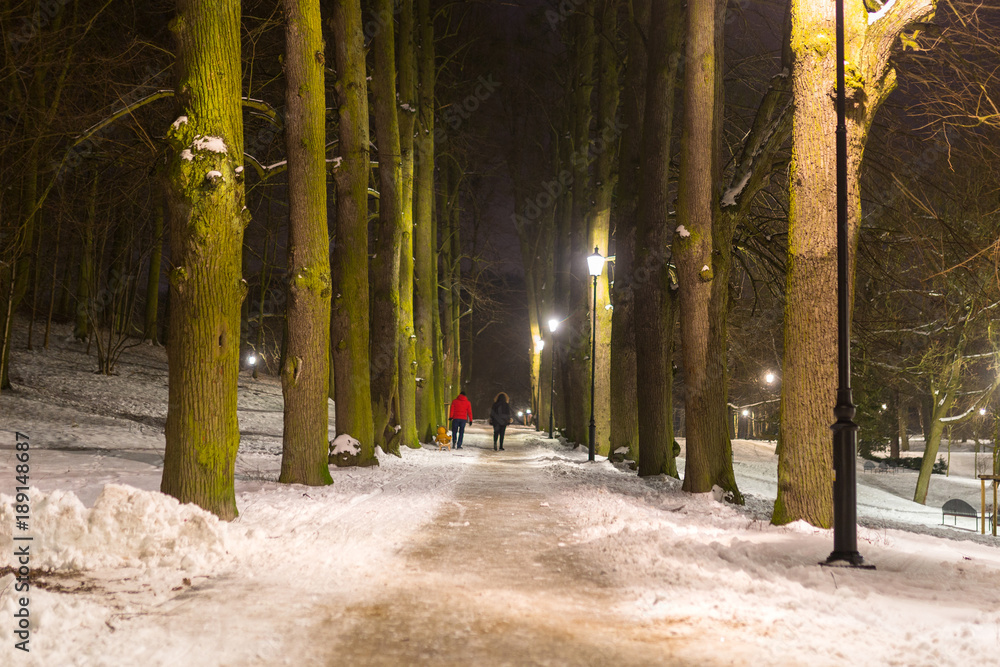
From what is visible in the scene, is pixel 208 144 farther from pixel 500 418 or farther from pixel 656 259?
pixel 500 418

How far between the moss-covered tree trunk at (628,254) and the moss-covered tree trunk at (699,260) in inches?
186

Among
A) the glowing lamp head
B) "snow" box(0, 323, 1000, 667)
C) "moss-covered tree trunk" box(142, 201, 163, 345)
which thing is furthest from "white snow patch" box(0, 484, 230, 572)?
"moss-covered tree trunk" box(142, 201, 163, 345)

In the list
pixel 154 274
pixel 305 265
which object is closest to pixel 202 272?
pixel 305 265

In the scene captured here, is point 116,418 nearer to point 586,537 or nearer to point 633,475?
point 633,475

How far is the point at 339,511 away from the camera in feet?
30.0

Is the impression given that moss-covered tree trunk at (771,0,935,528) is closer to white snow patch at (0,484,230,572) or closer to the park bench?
white snow patch at (0,484,230,572)

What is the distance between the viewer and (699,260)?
11.4 meters

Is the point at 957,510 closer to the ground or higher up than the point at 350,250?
closer to the ground

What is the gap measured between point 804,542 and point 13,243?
15133 mm

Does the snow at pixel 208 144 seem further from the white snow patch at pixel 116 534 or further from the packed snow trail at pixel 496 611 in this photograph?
the packed snow trail at pixel 496 611

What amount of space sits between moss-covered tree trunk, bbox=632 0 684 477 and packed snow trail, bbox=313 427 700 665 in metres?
5.67

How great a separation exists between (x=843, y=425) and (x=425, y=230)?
17.3 metres

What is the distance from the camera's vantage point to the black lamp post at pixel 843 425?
6.45 metres

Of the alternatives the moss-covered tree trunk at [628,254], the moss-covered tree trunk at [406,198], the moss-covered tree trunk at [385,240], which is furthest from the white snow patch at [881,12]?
the moss-covered tree trunk at [406,198]
